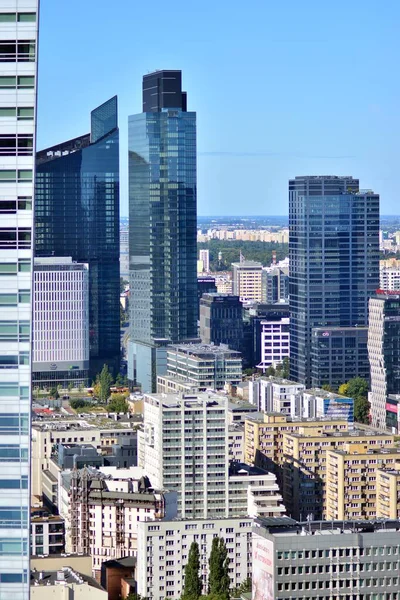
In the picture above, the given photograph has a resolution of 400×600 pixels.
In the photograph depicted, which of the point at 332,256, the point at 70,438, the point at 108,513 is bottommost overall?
the point at 108,513

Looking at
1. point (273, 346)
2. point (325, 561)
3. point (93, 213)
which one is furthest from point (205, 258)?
point (325, 561)

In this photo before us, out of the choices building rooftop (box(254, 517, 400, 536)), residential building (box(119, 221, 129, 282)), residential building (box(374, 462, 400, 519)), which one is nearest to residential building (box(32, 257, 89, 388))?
residential building (box(374, 462, 400, 519))

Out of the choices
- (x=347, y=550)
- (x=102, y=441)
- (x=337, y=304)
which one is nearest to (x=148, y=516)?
(x=347, y=550)

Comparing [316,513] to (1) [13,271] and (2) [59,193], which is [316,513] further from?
(2) [59,193]

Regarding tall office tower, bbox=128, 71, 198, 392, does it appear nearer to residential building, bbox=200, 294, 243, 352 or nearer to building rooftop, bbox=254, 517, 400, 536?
residential building, bbox=200, 294, 243, 352

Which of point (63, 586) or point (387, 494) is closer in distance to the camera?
point (63, 586)

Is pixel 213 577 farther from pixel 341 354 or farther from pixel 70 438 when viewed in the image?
pixel 341 354
